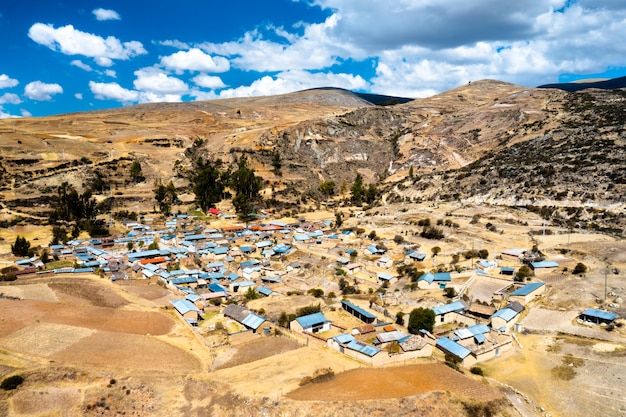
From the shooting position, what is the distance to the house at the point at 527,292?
38.4 m

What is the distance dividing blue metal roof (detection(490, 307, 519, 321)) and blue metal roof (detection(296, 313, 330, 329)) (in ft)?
43.7

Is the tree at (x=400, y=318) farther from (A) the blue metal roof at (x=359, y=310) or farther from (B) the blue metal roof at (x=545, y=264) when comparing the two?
(B) the blue metal roof at (x=545, y=264)

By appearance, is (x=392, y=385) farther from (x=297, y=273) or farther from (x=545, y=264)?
(x=545, y=264)

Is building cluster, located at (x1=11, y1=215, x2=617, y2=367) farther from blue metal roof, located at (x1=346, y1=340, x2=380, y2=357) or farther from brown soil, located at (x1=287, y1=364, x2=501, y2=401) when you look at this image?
brown soil, located at (x1=287, y1=364, x2=501, y2=401)

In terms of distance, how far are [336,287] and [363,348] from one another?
1658 centimetres

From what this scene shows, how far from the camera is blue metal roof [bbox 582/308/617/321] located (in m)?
33.0

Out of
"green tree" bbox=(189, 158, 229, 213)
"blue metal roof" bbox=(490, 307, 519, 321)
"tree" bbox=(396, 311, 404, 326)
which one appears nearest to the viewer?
"blue metal roof" bbox=(490, 307, 519, 321)

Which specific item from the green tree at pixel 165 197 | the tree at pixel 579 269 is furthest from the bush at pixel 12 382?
the green tree at pixel 165 197

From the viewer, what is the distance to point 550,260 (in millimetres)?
47344

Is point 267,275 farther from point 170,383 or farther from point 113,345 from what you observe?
point 170,383

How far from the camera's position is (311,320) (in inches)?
1361

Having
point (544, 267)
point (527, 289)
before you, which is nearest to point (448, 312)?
point (527, 289)

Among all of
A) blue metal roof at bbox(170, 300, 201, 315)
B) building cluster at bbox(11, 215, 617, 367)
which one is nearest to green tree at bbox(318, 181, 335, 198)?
building cluster at bbox(11, 215, 617, 367)

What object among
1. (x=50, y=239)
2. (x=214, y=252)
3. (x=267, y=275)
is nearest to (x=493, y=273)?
(x=267, y=275)
